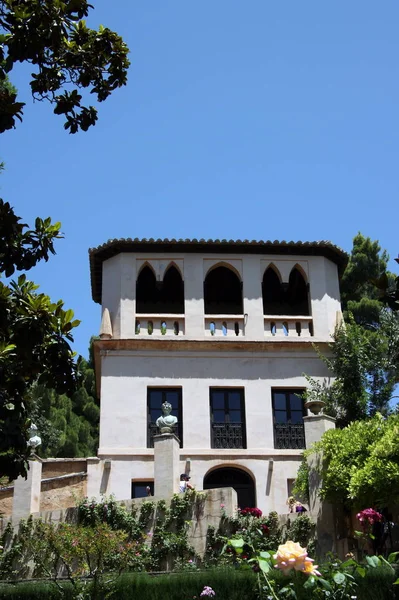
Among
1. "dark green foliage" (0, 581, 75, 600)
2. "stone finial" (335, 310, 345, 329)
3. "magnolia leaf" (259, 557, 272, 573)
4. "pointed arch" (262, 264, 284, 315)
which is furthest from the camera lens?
"pointed arch" (262, 264, 284, 315)

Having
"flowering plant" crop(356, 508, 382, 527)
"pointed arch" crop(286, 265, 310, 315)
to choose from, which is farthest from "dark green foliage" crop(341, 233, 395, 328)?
"flowering plant" crop(356, 508, 382, 527)

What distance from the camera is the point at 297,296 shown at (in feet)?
99.9

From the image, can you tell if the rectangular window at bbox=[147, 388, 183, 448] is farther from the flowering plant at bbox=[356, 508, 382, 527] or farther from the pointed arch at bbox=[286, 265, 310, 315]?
the flowering plant at bbox=[356, 508, 382, 527]

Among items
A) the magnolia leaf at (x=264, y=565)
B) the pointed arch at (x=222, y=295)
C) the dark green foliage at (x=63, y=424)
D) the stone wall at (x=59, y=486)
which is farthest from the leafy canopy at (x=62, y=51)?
the dark green foliage at (x=63, y=424)

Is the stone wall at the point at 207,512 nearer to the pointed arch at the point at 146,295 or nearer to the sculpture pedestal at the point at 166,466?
the sculpture pedestal at the point at 166,466

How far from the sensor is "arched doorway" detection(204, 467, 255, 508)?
83.9 feet

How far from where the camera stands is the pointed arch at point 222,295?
29.9 meters

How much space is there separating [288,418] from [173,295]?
5751 mm

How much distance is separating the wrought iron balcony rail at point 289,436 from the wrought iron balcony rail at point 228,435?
936mm

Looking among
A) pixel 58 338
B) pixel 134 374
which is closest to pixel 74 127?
pixel 58 338

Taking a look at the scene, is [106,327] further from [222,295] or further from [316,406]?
[316,406]

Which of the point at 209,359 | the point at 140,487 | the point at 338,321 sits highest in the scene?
the point at 338,321

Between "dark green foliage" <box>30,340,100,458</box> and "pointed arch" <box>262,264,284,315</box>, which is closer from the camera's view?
"pointed arch" <box>262,264,284,315</box>

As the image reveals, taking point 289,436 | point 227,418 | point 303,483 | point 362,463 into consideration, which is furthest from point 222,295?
point 362,463
